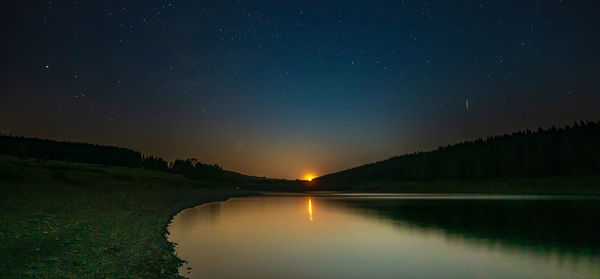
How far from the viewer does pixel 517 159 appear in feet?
421

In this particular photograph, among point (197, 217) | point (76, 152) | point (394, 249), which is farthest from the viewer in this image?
point (76, 152)

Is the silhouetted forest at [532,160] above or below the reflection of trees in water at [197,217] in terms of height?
above

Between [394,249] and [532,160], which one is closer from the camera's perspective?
[394,249]

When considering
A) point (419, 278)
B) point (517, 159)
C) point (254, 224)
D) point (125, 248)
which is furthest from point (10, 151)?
point (517, 159)

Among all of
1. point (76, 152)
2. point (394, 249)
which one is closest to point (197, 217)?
point (394, 249)

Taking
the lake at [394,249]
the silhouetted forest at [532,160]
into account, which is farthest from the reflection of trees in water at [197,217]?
the silhouetted forest at [532,160]

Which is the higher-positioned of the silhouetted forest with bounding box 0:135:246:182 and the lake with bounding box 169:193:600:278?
the silhouetted forest with bounding box 0:135:246:182

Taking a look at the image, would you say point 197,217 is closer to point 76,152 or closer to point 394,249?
point 394,249

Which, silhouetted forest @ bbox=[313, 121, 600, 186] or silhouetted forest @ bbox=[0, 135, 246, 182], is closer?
silhouetted forest @ bbox=[313, 121, 600, 186]

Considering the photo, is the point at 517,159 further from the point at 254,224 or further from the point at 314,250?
the point at 314,250

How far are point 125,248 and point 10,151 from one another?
439 feet

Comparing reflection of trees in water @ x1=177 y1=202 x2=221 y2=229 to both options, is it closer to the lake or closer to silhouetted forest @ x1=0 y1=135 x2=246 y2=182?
the lake

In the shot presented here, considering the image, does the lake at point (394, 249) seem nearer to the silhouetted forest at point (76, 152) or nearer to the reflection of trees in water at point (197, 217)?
the reflection of trees in water at point (197, 217)

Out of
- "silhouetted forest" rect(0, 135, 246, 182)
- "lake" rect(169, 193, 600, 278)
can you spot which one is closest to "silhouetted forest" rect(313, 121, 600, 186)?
"lake" rect(169, 193, 600, 278)
